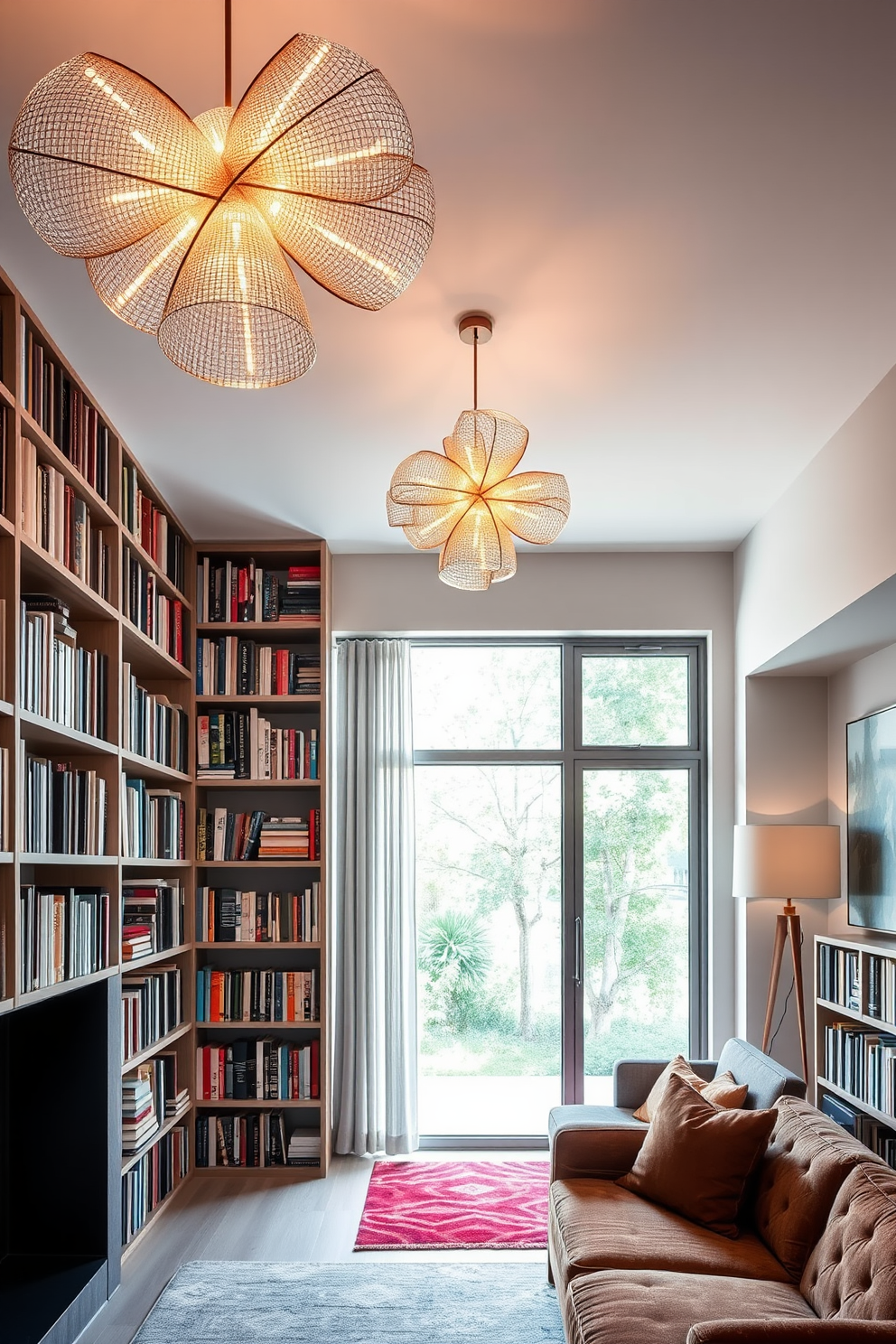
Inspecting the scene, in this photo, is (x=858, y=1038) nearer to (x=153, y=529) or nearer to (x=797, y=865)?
(x=797, y=865)

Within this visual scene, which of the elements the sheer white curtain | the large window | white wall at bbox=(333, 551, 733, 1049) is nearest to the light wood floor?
the sheer white curtain

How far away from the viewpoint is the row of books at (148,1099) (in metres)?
4.32

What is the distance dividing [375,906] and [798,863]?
2089 millimetres

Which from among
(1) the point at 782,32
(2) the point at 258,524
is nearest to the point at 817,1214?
(1) the point at 782,32

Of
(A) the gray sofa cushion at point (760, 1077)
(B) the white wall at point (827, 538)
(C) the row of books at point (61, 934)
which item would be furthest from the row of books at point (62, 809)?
(B) the white wall at point (827, 538)

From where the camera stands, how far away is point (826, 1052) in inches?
184

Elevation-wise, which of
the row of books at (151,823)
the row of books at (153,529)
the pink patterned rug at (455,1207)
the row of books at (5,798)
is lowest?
the pink patterned rug at (455,1207)

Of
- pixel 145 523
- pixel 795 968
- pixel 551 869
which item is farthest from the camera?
pixel 551 869

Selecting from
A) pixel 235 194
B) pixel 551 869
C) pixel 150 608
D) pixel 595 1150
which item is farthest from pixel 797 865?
pixel 235 194

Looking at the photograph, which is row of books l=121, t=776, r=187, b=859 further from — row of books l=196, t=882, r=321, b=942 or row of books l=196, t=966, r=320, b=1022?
row of books l=196, t=966, r=320, b=1022

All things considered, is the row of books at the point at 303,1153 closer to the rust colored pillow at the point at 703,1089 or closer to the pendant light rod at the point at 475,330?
the rust colored pillow at the point at 703,1089

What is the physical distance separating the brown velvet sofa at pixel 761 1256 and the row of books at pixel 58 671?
2094 millimetres

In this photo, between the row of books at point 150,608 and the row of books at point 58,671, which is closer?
the row of books at point 58,671

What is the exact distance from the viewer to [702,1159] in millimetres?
3367
